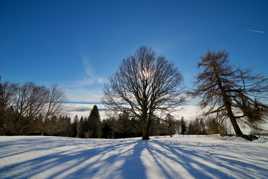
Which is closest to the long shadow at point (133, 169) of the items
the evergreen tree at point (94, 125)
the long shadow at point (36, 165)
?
the long shadow at point (36, 165)

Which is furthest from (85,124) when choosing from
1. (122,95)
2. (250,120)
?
(250,120)

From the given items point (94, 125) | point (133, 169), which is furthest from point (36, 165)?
point (94, 125)

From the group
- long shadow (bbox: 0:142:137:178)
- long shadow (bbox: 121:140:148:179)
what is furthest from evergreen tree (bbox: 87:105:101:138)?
long shadow (bbox: 121:140:148:179)

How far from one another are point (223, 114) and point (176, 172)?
511 inches

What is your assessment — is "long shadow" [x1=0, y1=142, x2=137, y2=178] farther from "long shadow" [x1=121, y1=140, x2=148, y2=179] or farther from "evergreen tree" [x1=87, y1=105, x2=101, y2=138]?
"evergreen tree" [x1=87, y1=105, x2=101, y2=138]

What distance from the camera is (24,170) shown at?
351 centimetres

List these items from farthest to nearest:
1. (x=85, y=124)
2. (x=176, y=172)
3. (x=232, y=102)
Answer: (x=85, y=124)
(x=232, y=102)
(x=176, y=172)

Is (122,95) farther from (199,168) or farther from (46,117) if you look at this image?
(46,117)

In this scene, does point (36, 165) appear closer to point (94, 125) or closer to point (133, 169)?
point (133, 169)

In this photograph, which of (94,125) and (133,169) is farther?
(94,125)

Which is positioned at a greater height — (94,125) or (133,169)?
(133,169)

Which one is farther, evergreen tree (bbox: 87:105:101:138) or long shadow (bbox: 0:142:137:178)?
evergreen tree (bbox: 87:105:101:138)

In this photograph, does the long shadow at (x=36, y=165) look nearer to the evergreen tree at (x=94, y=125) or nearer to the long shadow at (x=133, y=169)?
the long shadow at (x=133, y=169)

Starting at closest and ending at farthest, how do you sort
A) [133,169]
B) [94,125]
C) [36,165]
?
[133,169] → [36,165] → [94,125]
